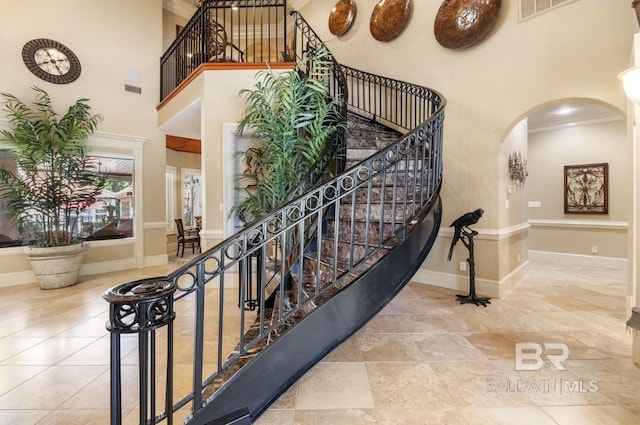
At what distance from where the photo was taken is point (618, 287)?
390cm

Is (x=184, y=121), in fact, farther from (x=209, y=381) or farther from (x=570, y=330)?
(x=570, y=330)

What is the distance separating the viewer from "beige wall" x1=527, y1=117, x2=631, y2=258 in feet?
16.4

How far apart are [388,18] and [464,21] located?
1250 millimetres

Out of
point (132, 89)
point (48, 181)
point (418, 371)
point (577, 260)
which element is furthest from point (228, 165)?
point (577, 260)

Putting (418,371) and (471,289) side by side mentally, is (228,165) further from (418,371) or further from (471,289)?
(471,289)

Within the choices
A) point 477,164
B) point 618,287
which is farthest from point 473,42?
point 618,287

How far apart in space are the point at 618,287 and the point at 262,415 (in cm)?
501

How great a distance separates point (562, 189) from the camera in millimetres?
5605

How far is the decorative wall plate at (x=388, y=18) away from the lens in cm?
418

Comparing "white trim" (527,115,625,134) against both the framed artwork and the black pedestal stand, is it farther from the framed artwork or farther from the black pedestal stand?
the black pedestal stand

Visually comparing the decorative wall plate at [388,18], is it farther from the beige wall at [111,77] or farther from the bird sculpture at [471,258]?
the beige wall at [111,77]

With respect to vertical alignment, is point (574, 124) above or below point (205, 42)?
below

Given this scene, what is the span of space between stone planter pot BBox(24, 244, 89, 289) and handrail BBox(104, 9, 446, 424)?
161 centimetres

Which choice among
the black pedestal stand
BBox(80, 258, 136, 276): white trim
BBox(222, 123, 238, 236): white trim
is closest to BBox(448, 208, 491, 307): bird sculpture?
the black pedestal stand
